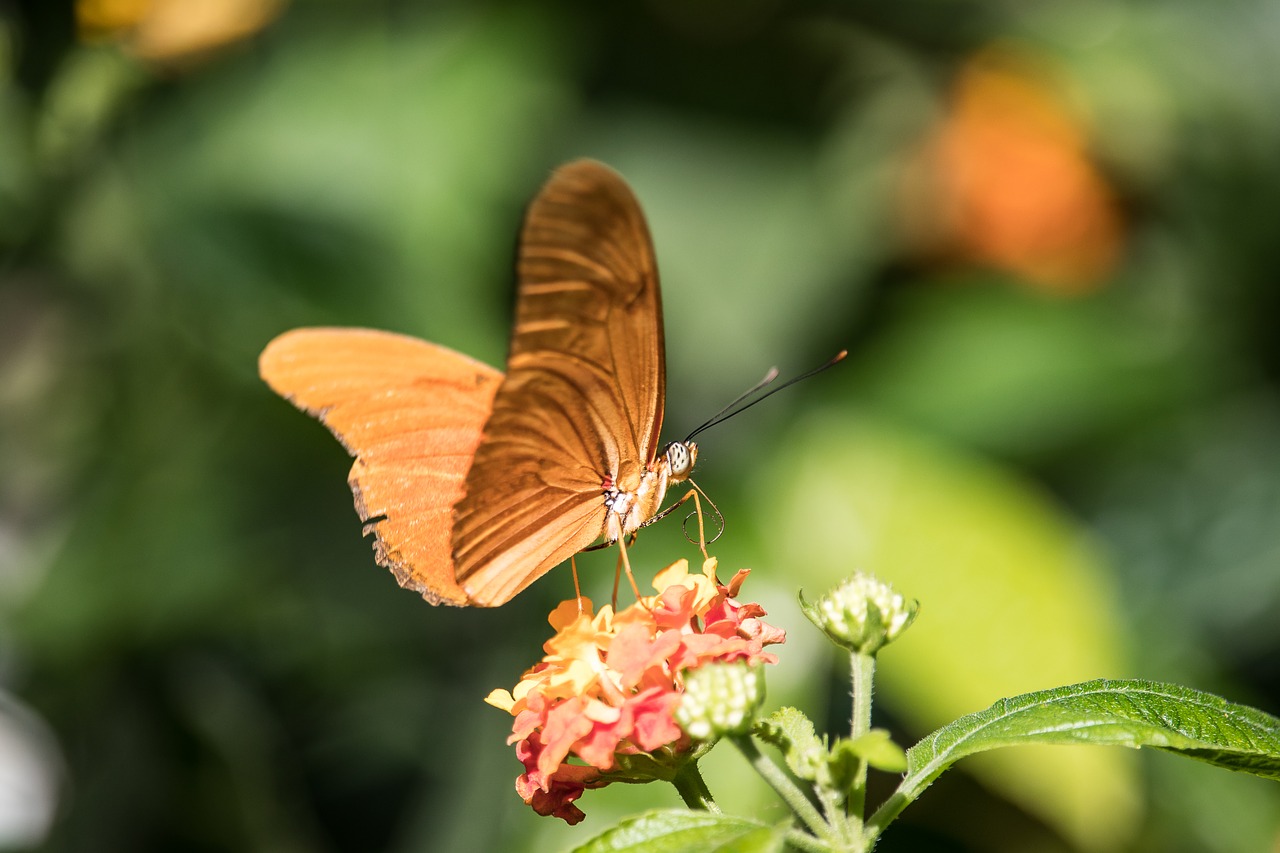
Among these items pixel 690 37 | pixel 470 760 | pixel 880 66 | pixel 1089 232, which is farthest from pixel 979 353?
pixel 470 760

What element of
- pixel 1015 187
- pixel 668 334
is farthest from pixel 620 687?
pixel 1015 187

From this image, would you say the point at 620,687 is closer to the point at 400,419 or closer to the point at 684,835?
the point at 684,835

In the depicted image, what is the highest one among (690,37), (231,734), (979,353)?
(690,37)

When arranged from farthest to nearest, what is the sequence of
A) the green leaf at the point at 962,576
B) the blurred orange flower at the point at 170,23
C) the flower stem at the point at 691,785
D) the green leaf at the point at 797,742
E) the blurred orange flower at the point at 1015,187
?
the blurred orange flower at the point at 1015,187 < the blurred orange flower at the point at 170,23 < the green leaf at the point at 962,576 < the flower stem at the point at 691,785 < the green leaf at the point at 797,742

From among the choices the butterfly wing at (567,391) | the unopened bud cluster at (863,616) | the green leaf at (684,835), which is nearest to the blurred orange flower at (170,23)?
the butterfly wing at (567,391)

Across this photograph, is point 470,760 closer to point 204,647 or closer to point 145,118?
point 204,647

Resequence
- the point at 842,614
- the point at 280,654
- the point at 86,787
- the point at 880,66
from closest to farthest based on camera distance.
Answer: the point at 842,614 → the point at 86,787 → the point at 280,654 → the point at 880,66

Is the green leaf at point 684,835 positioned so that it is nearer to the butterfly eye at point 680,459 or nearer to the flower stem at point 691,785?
the flower stem at point 691,785
